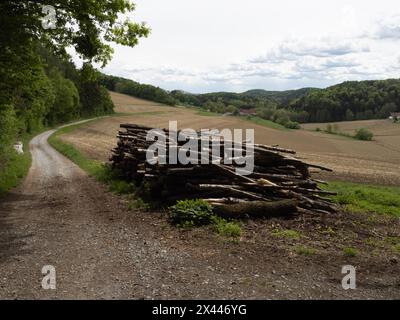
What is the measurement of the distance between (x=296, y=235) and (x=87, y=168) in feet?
61.6

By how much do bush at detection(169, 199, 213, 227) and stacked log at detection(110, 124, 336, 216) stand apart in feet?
1.42

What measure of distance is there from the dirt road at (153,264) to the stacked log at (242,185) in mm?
1000

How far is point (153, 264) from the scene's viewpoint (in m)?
8.37

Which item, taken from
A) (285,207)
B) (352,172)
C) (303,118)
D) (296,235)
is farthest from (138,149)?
(303,118)

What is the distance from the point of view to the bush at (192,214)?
1127cm

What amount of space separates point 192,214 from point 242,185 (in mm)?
2643

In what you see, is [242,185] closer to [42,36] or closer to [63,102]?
[42,36]

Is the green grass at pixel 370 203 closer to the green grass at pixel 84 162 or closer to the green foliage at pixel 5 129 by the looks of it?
the green grass at pixel 84 162

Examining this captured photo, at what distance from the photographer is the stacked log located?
12.4 meters

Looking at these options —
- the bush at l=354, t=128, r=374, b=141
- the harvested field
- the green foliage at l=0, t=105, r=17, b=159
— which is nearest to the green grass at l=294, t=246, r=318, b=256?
the green foliage at l=0, t=105, r=17, b=159

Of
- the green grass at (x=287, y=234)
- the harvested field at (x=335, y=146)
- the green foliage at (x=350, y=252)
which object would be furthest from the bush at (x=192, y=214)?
the harvested field at (x=335, y=146)

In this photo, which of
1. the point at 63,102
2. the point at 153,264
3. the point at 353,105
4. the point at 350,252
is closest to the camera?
the point at 153,264

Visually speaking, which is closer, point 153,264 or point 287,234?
point 153,264

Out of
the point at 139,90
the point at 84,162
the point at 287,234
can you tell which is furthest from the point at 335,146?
the point at 139,90
